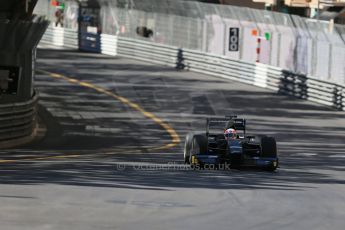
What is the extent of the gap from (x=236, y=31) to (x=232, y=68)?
2.36 meters

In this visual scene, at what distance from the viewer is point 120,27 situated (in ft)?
178

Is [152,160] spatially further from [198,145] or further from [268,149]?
[268,149]

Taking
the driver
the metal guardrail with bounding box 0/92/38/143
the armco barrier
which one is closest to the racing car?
the driver

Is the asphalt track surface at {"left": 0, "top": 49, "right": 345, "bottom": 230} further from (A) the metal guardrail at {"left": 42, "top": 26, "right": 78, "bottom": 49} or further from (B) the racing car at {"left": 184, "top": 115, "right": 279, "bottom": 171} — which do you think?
(A) the metal guardrail at {"left": 42, "top": 26, "right": 78, "bottom": 49}

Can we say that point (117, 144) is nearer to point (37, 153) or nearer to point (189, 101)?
point (37, 153)

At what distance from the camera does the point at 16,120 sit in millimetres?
29328

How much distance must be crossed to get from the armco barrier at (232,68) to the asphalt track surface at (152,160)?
2.10ft

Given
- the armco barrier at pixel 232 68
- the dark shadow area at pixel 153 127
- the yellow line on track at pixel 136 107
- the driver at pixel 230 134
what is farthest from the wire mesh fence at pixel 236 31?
the driver at pixel 230 134

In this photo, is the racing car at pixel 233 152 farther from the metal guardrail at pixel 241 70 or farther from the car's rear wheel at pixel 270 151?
the metal guardrail at pixel 241 70

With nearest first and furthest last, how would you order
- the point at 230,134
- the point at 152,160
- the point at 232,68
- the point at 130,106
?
the point at 230,134
the point at 152,160
the point at 130,106
the point at 232,68

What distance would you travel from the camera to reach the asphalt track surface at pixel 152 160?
14.5 metres

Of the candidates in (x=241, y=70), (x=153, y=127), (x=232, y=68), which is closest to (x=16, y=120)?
(x=153, y=127)

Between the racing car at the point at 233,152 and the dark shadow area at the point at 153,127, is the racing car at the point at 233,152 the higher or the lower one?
the higher one

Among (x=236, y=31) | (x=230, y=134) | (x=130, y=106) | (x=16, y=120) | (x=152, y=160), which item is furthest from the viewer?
(x=236, y=31)
